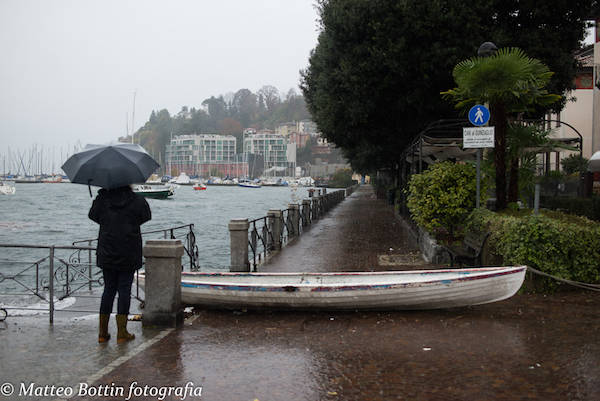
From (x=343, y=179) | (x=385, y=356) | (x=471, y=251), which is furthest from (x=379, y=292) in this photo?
(x=343, y=179)

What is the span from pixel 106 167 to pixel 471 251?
7.17 metres

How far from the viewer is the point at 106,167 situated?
5777 millimetres

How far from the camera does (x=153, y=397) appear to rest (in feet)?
14.7

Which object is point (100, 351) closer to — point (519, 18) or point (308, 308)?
point (308, 308)

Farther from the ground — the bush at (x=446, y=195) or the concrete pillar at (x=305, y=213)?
the bush at (x=446, y=195)

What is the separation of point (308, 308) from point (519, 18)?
14.5m

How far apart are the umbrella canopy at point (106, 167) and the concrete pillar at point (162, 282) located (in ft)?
3.48

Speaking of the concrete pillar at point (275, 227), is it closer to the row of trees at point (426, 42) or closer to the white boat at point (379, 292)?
the row of trees at point (426, 42)

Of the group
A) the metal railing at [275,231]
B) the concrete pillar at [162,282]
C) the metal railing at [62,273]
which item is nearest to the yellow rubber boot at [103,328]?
the concrete pillar at [162,282]

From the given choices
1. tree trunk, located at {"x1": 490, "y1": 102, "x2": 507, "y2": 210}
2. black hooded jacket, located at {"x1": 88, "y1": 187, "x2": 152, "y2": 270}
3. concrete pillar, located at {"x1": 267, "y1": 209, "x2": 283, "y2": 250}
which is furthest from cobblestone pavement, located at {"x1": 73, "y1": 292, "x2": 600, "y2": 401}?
concrete pillar, located at {"x1": 267, "y1": 209, "x2": 283, "y2": 250}

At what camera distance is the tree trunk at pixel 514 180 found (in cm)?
1147

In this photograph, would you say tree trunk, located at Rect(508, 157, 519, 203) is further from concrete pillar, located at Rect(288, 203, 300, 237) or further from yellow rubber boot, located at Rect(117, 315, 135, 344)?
yellow rubber boot, located at Rect(117, 315, 135, 344)

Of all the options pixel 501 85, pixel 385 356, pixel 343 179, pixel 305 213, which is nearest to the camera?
pixel 385 356

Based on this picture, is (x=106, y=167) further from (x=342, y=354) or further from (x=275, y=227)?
(x=275, y=227)
